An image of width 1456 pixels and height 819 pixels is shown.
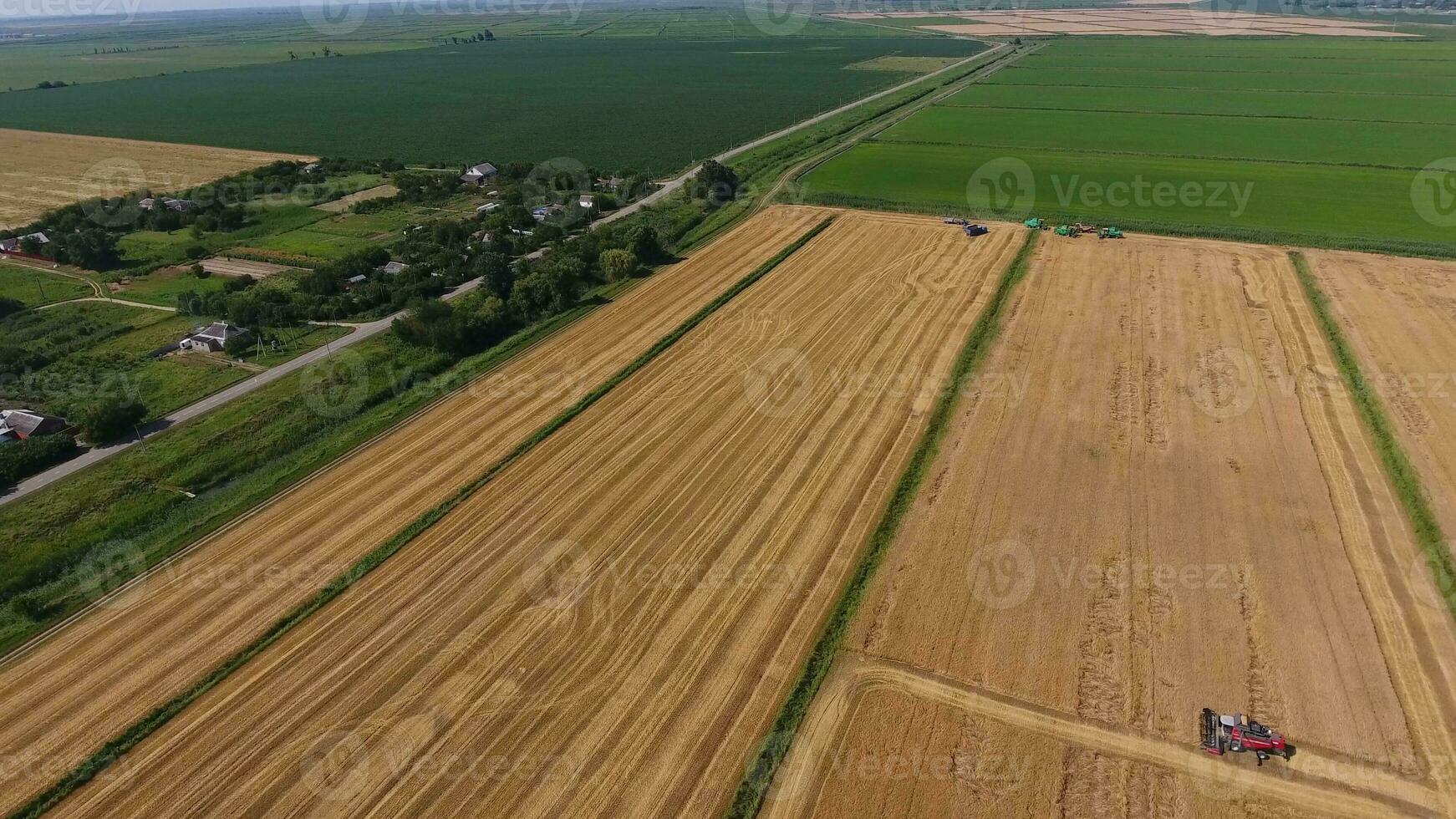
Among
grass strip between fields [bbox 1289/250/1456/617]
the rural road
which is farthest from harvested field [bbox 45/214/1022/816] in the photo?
grass strip between fields [bbox 1289/250/1456/617]

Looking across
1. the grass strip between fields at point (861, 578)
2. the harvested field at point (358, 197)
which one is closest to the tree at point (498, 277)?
the grass strip between fields at point (861, 578)

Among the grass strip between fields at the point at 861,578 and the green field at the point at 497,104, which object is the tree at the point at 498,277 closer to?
the grass strip between fields at the point at 861,578

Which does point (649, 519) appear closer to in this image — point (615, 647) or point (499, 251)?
point (615, 647)

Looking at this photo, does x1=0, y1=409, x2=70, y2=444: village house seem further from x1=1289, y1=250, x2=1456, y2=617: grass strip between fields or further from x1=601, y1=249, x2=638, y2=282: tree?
x1=1289, y1=250, x2=1456, y2=617: grass strip between fields

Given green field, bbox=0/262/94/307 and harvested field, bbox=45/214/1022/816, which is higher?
green field, bbox=0/262/94/307

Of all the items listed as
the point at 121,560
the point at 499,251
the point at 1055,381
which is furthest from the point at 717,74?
the point at 121,560

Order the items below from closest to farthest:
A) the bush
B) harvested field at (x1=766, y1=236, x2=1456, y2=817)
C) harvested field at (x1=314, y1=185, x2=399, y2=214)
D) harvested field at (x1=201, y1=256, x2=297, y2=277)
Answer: harvested field at (x1=766, y1=236, x2=1456, y2=817)
the bush
harvested field at (x1=201, y1=256, x2=297, y2=277)
harvested field at (x1=314, y1=185, x2=399, y2=214)
